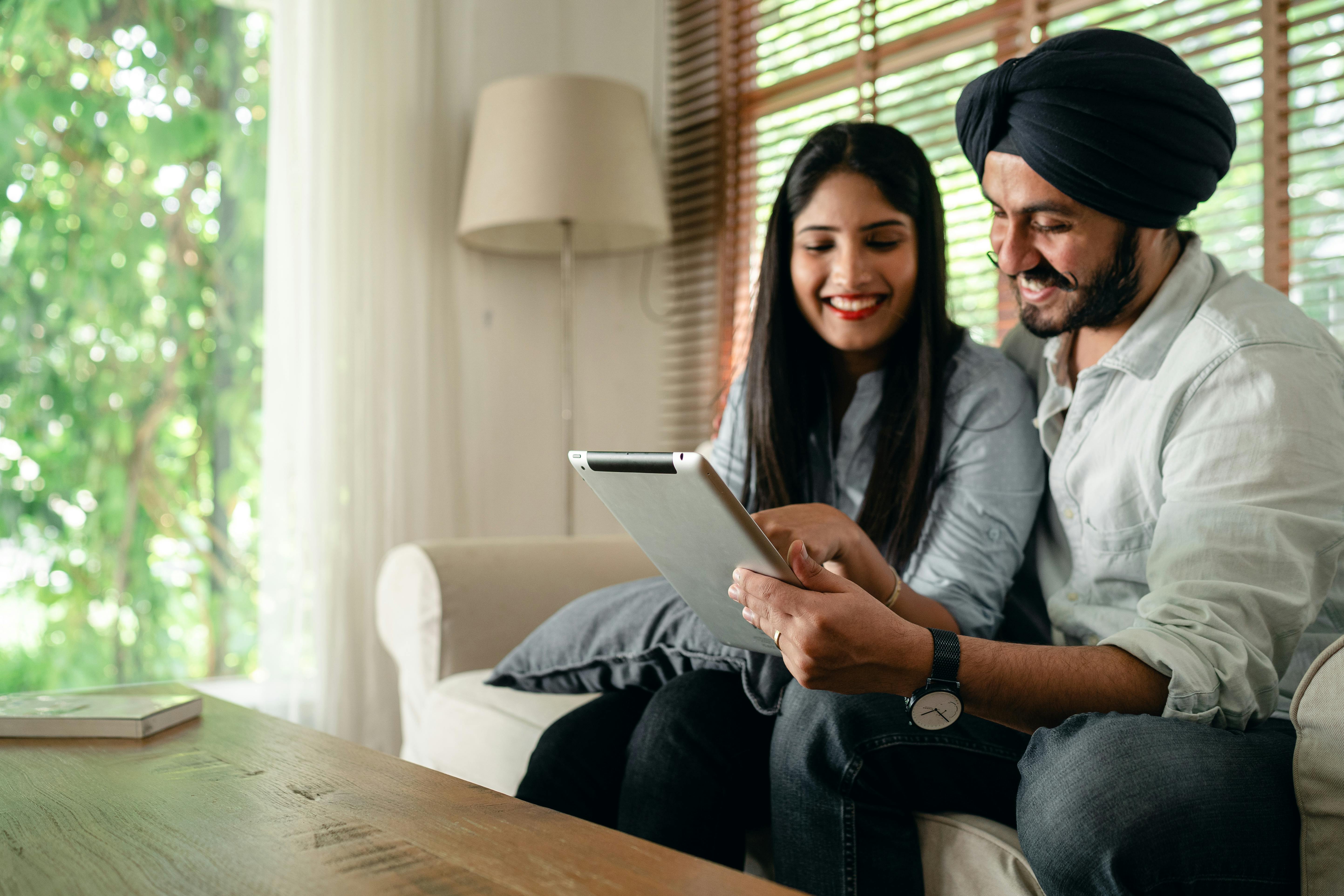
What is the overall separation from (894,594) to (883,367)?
1.39 feet

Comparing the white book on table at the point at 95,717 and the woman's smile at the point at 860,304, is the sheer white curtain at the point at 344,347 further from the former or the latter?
the woman's smile at the point at 860,304

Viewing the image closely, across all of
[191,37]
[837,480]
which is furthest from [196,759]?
[191,37]

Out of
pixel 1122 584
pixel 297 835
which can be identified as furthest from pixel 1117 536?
pixel 297 835

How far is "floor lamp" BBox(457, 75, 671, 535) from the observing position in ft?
7.29

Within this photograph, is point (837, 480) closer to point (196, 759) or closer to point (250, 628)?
point (196, 759)

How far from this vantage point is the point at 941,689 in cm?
88

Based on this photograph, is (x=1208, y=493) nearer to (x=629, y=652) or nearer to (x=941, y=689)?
(x=941, y=689)

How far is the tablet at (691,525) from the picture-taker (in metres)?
0.79

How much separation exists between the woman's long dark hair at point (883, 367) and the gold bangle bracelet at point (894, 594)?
136 mm

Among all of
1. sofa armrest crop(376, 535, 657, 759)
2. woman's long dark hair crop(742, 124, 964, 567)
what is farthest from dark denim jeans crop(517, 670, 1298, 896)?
sofa armrest crop(376, 535, 657, 759)

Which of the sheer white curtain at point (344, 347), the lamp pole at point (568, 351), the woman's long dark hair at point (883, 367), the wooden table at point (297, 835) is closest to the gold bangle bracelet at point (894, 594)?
the woman's long dark hair at point (883, 367)

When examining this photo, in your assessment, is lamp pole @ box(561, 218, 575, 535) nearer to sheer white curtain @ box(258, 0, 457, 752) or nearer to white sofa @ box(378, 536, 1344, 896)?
sheer white curtain @ box(258, 0, 457, 752)

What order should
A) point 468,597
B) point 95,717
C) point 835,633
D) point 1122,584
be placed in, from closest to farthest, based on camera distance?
point 835,633 < point 95,717 < point 1122,584 < point 468,597

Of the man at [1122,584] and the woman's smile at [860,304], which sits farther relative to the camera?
the woman's smile at [860,304]
